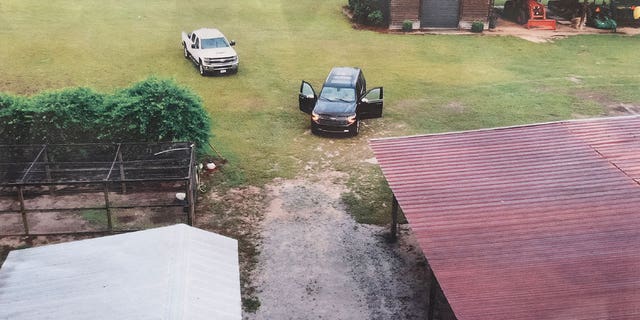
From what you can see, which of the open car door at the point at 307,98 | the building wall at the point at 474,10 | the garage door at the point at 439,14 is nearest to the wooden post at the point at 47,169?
the open car door at the point at 307,98

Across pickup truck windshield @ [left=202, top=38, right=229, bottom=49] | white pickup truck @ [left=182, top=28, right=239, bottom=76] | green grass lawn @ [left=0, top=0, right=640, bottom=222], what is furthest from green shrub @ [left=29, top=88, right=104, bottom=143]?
pickup truck windshield @ [left=202, top=38, right=229, bottom=49]

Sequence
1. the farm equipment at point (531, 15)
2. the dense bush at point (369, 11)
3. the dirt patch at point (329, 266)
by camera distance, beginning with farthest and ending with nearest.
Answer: the farm equipment at point (531, 15) < the dense bush at point (369, 11) < the dirt patch at point (329, 266)

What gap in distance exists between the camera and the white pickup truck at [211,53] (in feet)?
97.9

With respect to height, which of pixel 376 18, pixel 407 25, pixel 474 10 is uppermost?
pixel 474 10

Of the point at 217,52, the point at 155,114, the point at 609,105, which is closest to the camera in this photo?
the point at 155,114

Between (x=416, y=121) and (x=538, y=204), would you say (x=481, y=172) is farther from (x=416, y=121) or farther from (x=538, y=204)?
(x=416, y=121)

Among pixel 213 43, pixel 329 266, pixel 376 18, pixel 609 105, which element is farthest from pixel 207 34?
pixel 609 105

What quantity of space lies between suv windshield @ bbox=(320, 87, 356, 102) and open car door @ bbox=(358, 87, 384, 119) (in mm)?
494

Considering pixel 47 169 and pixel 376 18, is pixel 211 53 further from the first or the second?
pixel 376 18

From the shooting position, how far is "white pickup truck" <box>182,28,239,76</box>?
97.9 ft

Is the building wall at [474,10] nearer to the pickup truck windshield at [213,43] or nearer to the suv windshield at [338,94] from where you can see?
the pickup truck windshield at [213,43]

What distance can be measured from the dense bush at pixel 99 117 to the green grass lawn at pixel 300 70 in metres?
2.79

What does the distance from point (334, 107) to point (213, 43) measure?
1040 cm

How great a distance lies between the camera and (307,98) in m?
24.6
